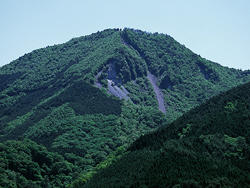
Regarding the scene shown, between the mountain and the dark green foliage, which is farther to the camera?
the dark green foliage

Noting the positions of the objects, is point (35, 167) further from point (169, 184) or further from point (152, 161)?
point (169, 184)

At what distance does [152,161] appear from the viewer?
83500 mm

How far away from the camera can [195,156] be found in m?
85.0

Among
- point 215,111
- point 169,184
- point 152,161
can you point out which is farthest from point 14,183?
point 215,111

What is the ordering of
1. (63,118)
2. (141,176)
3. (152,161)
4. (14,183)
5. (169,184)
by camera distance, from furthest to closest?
1. (63,118)
2. (14,183)
3. (152,161)
4. (141,176)
5. (169,184)

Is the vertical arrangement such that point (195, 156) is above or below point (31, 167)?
below

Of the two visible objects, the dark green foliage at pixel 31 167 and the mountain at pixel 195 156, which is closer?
the mountain at pixel 195 156

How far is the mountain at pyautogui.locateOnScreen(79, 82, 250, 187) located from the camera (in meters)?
73.9

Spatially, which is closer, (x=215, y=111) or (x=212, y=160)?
(x=212, y=160)

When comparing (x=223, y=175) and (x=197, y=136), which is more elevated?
(x=197, y=136)

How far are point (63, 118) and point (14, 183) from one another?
267 feet

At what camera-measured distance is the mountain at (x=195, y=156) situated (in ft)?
242

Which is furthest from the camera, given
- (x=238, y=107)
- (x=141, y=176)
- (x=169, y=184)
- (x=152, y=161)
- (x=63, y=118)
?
(x=63, y=118)

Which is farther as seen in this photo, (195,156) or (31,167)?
(31,167)
